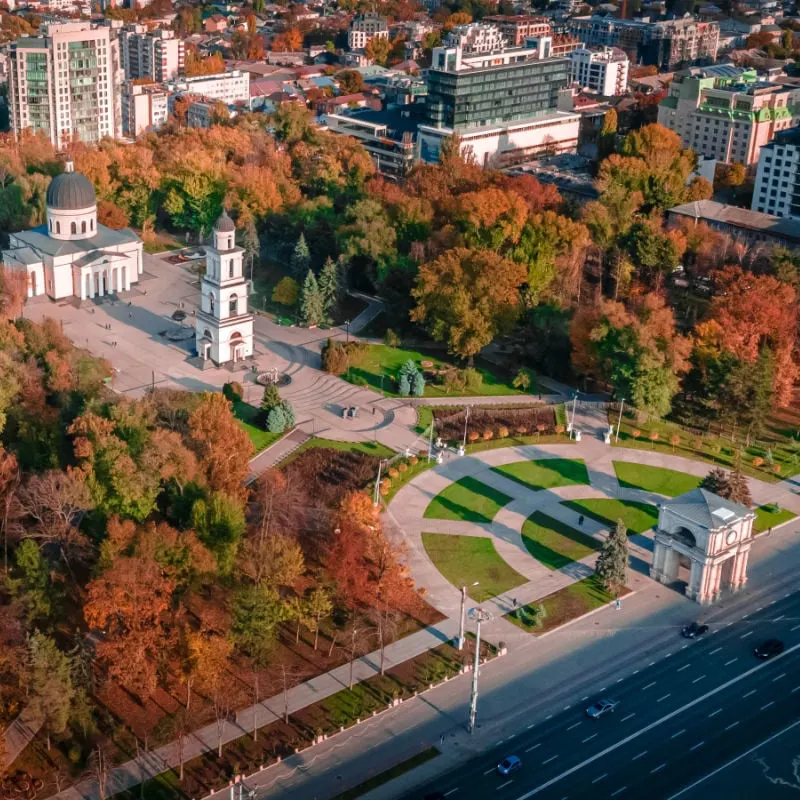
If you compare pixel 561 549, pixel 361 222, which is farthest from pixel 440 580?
pixel 361 222

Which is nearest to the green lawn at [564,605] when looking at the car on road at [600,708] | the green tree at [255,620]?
the car on road at [600,708]

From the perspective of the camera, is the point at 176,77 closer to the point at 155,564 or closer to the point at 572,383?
the point at 572,383

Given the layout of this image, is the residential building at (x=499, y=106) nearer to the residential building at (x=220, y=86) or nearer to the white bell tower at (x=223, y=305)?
the residential building at (x=220, y=86)

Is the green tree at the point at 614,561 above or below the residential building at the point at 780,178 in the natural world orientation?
below

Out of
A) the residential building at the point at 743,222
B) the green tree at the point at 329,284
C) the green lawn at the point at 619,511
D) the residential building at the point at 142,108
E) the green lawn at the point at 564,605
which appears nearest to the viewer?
the green lawn at the point at 564,605

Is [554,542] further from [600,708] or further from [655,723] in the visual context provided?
[655,723]

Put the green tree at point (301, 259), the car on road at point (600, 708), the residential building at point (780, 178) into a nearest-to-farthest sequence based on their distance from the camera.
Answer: the car on road at point (600, 708) → the green tree at point (301, 259) → the residential building at point (780, 178)

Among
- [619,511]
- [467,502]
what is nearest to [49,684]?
[467,502]
